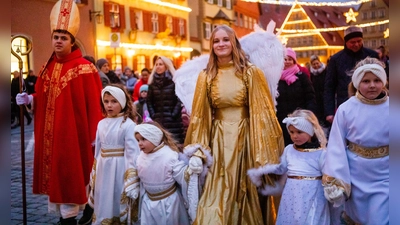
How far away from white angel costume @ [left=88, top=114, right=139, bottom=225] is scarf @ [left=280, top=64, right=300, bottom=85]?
2107 millimetres

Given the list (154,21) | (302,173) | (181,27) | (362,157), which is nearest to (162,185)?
(302,173)

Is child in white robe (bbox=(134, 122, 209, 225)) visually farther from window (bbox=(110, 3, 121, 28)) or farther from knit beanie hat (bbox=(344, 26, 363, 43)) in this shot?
window (bbox=(110, 3, 121, 28))

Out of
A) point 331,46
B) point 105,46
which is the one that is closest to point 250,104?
point 105,46

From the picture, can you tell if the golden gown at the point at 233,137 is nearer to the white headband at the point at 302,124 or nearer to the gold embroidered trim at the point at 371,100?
the white headband at the point at 302,124

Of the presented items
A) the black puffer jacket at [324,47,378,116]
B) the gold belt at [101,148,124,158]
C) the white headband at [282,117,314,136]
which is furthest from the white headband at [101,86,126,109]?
the black puffer jacket at [324,47,378,116]

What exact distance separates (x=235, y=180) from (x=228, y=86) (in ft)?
2.73

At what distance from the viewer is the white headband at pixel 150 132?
454cm

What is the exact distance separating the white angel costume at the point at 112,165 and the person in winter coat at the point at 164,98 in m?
2.47

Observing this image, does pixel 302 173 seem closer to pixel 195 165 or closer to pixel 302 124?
pixel 302 124

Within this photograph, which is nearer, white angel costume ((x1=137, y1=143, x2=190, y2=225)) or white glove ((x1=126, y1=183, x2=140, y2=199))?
white angel costume ((x1=137, y1=143, x2=190, y2=225))

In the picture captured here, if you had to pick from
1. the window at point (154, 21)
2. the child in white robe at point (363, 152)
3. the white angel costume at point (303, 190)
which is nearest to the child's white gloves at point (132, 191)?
the white angel costume at point (303, 190)

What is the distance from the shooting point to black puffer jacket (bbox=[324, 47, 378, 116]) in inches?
239

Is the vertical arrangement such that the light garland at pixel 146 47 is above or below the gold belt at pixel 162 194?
above

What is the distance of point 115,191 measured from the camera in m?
4.88
